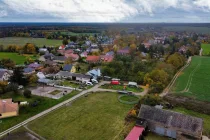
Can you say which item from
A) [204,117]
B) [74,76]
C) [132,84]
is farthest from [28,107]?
[204,117]

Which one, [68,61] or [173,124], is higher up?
[68,61]

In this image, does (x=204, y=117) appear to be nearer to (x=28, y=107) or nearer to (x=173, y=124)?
(x=173, y=124)

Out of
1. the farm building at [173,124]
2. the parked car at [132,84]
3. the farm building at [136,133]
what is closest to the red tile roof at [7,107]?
the farm building at [136,133]

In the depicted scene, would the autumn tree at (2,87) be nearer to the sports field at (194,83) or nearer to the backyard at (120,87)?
the backyard at (120,87)

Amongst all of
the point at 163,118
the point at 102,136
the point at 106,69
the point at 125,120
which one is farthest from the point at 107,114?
the point at 106,69

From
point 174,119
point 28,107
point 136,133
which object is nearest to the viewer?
point 136,133

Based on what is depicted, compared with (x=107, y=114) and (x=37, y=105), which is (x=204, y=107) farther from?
(x=37, y=105)
